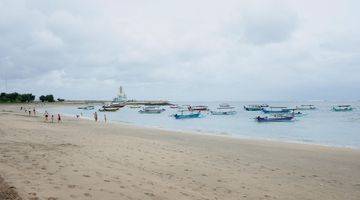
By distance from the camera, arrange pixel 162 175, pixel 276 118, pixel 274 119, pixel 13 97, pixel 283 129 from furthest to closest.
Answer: pixel 13 97 → pixel 276 118 → pixel 274 119 → pixel 283 129 → pixel 162 175

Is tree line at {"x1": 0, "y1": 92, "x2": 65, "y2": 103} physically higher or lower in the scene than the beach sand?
higher

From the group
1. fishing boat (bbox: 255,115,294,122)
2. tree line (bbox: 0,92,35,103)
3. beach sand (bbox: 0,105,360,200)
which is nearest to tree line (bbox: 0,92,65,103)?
tree line (bbox: 0,92,35,103)

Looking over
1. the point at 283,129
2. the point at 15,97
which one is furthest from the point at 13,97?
the point at 283,129

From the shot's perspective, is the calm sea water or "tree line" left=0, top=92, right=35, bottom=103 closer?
the calm sea water

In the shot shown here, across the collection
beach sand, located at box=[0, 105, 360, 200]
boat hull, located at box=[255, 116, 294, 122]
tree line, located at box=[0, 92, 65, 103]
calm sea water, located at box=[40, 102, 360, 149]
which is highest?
tree line, located at box=[0, 92, 65, 103]

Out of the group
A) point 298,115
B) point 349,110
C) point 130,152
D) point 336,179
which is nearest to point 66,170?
point 130,152

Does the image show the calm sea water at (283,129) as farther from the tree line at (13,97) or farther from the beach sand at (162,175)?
the tree line at (13,97)

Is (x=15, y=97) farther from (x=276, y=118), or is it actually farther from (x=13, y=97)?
(x=276, y=118)

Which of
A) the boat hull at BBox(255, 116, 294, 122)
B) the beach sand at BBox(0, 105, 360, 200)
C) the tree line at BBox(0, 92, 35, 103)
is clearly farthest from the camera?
the tree line at BBox(0, 92, 35, 103)

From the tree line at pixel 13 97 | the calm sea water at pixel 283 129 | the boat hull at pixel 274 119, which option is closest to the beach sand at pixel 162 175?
the calm sea water at pixel 283 129

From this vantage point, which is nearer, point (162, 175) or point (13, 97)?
point (162, 175)

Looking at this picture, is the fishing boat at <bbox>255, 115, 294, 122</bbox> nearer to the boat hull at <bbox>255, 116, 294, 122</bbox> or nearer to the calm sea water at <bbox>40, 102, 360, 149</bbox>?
the boat hull at <bbox>255, 116, 294, 122</bbox>

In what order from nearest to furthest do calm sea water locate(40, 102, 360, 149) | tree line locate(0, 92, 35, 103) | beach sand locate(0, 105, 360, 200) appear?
beach sand locate(0, 105, 360, 200), calm sea water locate(40, 102, 360, 149), tree line locate(0, 92, 35, 103)

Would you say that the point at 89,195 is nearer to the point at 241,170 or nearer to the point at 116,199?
the point at 116,199
